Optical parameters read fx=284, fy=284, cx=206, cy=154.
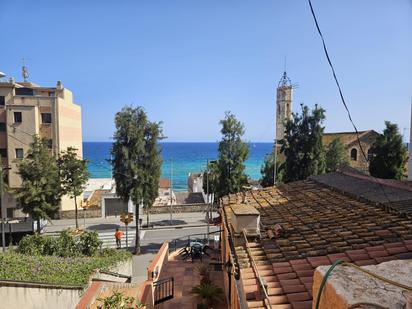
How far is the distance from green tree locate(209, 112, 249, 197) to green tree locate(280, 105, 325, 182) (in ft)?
13.3

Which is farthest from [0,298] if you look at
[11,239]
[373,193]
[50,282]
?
[11,239]

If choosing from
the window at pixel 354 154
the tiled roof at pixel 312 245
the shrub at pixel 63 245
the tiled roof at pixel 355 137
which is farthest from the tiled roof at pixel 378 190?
the window at pixel 354 154

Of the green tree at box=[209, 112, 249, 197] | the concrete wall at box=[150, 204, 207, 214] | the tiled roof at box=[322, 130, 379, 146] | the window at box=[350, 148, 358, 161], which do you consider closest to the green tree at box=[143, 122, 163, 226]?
the green tree at box=[209, 112, 249, 197]

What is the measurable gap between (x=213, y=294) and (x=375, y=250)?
19.9 ft

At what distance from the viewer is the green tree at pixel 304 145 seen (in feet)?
79.9

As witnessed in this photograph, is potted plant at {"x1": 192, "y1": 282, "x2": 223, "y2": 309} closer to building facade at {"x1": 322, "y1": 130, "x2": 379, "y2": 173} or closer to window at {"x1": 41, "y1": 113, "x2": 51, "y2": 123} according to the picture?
window at {"x1": 41, "y1": 113, "x2": 51, "y2": 123}

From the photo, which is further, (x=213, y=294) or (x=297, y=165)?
(x=297, y=165)

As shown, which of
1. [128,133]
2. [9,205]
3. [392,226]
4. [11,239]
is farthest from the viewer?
[9,205]

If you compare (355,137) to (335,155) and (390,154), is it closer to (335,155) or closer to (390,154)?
(335,155)

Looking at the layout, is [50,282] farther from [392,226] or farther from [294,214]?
[392,226]

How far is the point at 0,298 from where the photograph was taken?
8.98 meters

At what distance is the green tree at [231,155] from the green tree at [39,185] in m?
13.1

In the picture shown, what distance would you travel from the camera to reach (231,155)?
80.0 ft

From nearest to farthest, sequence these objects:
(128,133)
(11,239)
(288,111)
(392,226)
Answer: (392,226) → (128,133) → (11,239) → (288,111)
